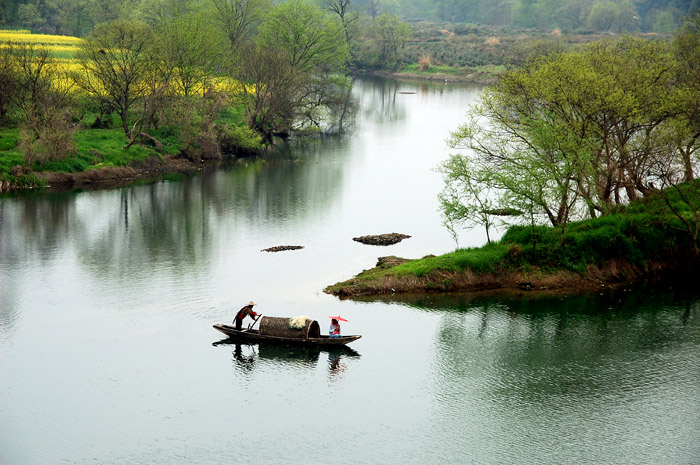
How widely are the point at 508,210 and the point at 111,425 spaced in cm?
3004

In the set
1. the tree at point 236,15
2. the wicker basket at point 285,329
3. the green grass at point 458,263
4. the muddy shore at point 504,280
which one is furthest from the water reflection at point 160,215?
the tree at point 236,15

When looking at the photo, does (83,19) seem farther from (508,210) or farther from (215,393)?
(215,393)

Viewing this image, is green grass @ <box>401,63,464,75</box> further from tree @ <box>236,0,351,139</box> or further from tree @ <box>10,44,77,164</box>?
tree @ <box>10,44,77,164</box>

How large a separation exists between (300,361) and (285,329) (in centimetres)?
208

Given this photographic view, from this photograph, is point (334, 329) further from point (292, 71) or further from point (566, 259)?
point (292, 71)

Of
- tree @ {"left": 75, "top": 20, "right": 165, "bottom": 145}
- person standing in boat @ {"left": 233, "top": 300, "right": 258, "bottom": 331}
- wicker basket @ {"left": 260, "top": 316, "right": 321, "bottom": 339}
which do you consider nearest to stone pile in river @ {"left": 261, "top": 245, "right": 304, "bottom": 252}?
person standing in boat @ {"left": 233, "top": 300, "right": 258, "bottom": 331}

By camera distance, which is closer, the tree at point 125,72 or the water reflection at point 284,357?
the water reflection at point 284,357

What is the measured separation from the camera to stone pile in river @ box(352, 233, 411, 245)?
5953 cm

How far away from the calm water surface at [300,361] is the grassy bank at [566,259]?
1795mm

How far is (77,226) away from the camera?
6309 centimetres

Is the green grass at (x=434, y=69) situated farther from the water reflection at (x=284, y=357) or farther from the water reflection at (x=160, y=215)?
the water reflection at (x=284, y=357)

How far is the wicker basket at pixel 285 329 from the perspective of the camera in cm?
4147

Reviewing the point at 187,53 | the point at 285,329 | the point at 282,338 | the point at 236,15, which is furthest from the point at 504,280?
the point at 236,15

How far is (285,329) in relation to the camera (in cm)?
4169
